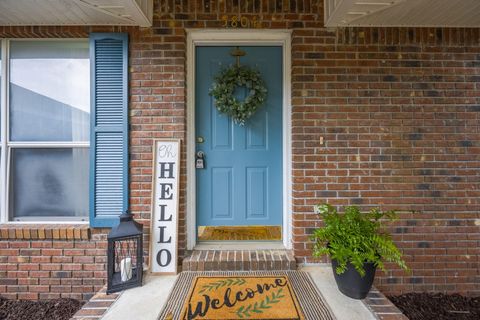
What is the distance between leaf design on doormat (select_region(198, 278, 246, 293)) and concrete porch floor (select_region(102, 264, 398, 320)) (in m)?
0.28

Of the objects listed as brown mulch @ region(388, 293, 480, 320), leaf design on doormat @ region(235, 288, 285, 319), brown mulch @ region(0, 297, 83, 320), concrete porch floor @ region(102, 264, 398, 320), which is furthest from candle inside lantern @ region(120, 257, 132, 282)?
brown mulch @ region(388, 293, 480, 320)

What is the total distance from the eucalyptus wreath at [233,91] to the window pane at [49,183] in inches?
54.6

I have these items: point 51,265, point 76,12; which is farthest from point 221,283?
point 76,12

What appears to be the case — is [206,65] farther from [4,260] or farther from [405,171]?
[4,260]

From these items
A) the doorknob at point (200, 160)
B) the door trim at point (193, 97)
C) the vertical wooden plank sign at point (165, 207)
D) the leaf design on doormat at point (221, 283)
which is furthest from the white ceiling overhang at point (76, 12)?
the leaf design on doormat at point (221, 283)

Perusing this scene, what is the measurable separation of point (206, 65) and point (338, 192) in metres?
1.71

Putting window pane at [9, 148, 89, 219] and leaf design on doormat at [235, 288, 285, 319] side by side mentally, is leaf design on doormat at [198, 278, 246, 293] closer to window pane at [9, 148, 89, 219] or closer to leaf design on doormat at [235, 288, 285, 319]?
leaf design on doormat at [235, 288, 285, 319]

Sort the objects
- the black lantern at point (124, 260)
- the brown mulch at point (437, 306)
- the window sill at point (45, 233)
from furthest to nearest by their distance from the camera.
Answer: the window sill at point (45, 233), the brown mulch at point (437, 306), the black lantern at point (124, 260)

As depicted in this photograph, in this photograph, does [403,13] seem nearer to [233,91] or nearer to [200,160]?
[233,91]

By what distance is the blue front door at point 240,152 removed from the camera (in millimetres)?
2449

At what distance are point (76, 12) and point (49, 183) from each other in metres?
1.54

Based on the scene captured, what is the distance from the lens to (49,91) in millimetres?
2424

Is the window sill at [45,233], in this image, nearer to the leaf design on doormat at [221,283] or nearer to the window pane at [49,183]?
the window pane at [49,183]

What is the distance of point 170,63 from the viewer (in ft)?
7.51
